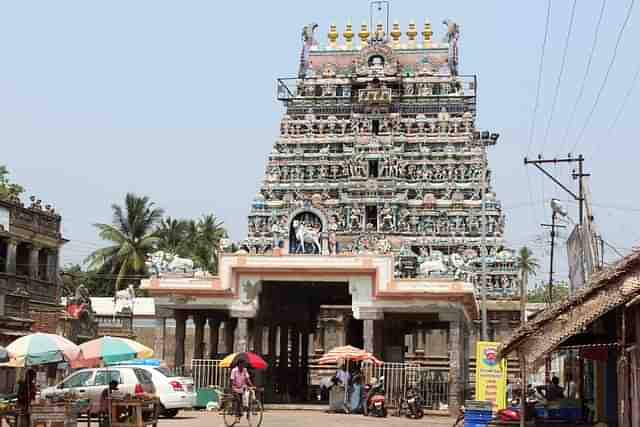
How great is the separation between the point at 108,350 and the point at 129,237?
132ft

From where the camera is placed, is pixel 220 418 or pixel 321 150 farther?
pixel 321 150

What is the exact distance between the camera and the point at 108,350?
19312 millimetres

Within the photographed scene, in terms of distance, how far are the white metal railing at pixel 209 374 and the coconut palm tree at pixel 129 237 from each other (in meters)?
28.4

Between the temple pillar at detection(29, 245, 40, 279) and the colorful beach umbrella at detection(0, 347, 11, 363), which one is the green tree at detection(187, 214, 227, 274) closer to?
the temple pillar at detection(29, 245, 40, 279)

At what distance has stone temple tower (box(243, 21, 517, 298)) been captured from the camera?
56.4 meters

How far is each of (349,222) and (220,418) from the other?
32973 mm

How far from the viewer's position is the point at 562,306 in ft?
40.0

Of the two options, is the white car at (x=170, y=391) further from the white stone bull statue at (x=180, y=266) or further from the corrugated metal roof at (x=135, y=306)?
the corrugated metal roof at (x=135, y=306)

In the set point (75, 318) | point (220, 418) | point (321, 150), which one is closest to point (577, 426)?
point (220, 418)

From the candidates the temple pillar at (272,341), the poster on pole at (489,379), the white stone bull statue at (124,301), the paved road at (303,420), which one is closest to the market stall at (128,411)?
the paved road at (303,420)

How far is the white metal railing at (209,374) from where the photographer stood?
30.4 m

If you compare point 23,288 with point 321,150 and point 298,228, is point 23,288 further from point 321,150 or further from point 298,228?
point 321,150

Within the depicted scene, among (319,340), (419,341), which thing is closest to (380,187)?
(419,341)

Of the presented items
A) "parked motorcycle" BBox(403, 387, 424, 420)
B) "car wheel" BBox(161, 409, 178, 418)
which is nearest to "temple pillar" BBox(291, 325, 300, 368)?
"parked motorcycle" BBox(403, 387, 424, 420)
